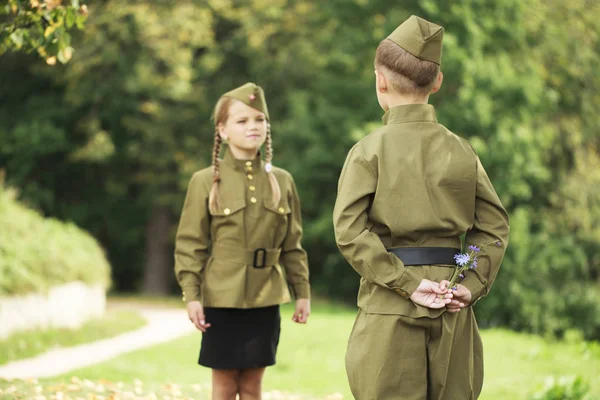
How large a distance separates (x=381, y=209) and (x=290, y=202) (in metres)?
1.47

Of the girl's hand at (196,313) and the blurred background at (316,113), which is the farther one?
the blurred background at (316,113)

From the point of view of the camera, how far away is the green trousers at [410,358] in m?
3.08

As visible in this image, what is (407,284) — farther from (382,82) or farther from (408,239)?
(382,82)

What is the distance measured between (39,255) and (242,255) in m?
6.19

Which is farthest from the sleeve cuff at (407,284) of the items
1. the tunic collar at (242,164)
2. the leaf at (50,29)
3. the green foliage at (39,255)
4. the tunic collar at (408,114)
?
the green foliage at (39,255)

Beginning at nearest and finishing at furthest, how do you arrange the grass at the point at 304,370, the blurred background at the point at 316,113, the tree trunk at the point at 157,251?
1. the grass at the point at 304,370
2. the blurred background at the point at 316,113
3. the tree trunk at the point at 157,251

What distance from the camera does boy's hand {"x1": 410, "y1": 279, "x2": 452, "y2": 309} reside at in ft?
10.0

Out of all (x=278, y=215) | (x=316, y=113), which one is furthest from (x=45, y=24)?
(x=316, y=113)

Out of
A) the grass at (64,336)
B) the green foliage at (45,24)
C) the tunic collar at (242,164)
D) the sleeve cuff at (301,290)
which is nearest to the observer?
the tunic collar at (242,164)

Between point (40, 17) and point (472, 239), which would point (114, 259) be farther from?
point (472, 239)

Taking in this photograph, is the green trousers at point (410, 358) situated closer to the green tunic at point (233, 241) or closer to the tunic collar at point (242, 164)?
the green tunic at point (233, 241)

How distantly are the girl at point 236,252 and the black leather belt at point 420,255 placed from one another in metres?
1.31

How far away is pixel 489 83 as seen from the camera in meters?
16.8

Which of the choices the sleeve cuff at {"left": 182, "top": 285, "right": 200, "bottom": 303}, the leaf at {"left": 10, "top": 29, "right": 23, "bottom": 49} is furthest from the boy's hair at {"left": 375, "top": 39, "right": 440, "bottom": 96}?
the leaf at {"left": 10, "top": 29, "right": 23, "bottom": 49}
